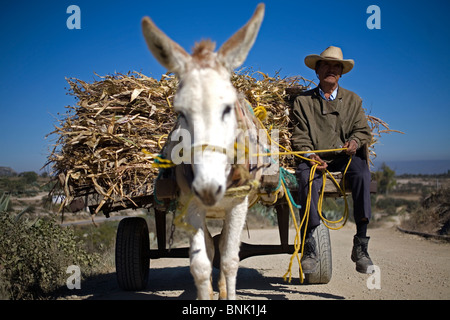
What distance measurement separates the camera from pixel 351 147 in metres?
4.23

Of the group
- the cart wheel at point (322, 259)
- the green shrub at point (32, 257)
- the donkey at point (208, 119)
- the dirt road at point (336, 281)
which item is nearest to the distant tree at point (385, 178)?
the dirt road at point (336, 281)

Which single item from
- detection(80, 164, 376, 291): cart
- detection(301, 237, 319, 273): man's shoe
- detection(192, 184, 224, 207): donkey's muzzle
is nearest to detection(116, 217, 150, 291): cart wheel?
detection(80, 164, 376, 291): cart

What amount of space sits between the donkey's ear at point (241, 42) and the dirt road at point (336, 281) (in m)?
2.71

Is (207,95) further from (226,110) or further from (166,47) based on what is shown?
(166,47)

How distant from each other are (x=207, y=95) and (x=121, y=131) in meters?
2.26

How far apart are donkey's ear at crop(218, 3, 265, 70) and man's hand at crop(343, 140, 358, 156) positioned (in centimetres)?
202

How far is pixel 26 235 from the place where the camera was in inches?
210

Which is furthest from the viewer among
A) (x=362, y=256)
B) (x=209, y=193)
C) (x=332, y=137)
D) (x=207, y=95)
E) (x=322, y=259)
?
(x=322, y=259)

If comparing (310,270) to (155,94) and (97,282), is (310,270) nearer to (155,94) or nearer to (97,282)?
(155,94)

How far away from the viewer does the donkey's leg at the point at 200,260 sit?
9.71 ft

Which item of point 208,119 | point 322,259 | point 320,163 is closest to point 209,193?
point 208,119

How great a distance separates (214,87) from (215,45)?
554 mm

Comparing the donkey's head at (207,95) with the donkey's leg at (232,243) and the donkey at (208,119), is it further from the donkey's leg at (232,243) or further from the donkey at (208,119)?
the donkey's leg at (232,243)

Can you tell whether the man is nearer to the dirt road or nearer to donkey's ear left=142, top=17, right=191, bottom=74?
the dirt road
